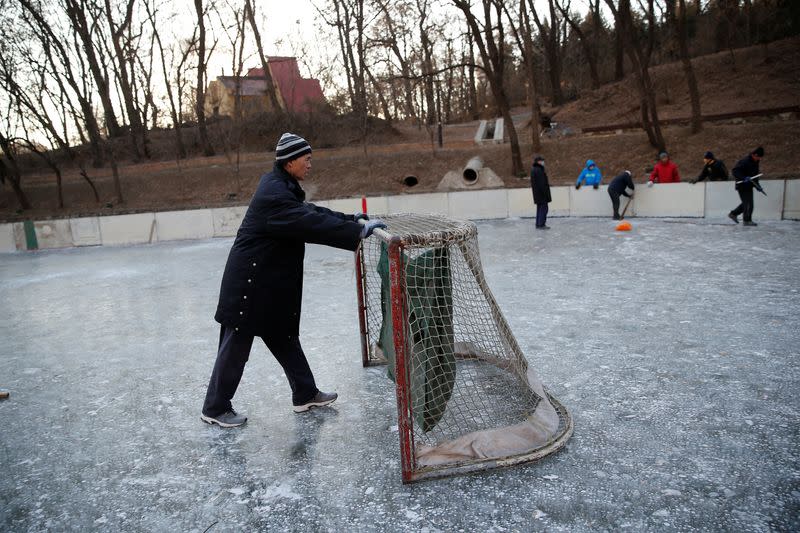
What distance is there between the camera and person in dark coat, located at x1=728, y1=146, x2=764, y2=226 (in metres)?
11.6

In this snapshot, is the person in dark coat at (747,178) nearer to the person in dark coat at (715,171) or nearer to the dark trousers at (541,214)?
the person in dark coat at (715,171)

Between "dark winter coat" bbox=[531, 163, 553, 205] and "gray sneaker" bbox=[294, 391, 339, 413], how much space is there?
1012 centimetres

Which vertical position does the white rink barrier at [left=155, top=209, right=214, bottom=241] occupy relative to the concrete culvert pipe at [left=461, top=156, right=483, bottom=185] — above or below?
below

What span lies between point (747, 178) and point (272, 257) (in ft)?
36.4

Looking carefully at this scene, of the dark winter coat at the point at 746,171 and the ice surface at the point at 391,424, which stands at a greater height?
the dark winter coat at the point at 746,171

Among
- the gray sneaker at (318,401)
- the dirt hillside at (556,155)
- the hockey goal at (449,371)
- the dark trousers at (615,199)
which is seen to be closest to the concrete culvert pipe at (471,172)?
the dirt hillside at (556,155)

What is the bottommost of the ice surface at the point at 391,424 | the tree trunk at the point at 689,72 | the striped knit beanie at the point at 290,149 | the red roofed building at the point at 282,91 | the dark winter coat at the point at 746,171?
the ice surface at the point at 391,424

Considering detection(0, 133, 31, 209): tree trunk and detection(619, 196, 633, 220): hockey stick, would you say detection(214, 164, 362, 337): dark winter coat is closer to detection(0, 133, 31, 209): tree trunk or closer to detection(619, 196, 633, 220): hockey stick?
detection(619, 196, 633, 220): hockey stick

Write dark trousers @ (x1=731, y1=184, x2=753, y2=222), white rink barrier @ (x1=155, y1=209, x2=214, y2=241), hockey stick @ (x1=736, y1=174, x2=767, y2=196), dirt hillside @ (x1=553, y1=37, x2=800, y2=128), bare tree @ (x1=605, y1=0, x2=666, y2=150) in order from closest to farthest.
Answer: hockey stick @ (x1=736, y1=174, x2=767, y2=196)
dark trousers @ (x1=731, y1=184, x2=753, y2=222)
white rink barrier @ (x1=155, y1=209, x2=214, y2=241)
bare tree @ (x1=605, y1=0, x2=666, y2=150)
dirt hillside @ (x1=553, y1=37, x2=800, y2=128)

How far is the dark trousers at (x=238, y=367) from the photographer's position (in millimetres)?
3844

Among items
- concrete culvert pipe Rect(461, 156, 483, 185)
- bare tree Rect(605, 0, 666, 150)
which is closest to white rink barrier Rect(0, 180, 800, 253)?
concrete culvert pipe Rect(461, 156, 483, 185)

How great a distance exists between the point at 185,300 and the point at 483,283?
18.4 feet

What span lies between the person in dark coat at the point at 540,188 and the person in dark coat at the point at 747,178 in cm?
377

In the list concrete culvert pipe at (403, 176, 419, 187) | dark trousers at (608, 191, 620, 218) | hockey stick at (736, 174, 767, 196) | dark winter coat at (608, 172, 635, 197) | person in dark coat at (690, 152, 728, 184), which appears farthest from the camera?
concrete culvert pipe at (403, 176, 419, 187)
